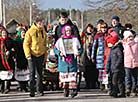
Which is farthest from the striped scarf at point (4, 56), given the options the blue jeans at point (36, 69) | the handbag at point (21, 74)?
the blue jeans at point (36, 69)

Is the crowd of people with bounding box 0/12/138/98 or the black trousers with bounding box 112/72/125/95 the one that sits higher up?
the crowd of people with bounding box 0/12/138/98

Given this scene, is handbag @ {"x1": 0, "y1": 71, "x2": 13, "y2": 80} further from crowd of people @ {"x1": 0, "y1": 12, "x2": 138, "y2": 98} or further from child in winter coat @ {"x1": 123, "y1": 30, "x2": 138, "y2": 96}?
child in winter coat @ {"x1": 123, "y1": 30, "x2": 138, "y2": 96}

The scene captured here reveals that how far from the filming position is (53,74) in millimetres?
15289

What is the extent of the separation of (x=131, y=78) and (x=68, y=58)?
6.22ft

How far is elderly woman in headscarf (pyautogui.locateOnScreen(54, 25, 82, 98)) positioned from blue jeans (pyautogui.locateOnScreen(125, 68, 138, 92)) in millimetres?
1486

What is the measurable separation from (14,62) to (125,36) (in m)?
3.51

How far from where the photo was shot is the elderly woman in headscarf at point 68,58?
13680 millimetres

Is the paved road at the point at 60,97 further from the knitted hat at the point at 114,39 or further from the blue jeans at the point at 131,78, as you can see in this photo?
the knitted hat at the point at 114,39

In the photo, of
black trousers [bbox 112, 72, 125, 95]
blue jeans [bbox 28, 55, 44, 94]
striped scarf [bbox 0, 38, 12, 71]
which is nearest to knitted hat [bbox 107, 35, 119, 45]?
black trousers [bbox 112, 72, 125, 95]

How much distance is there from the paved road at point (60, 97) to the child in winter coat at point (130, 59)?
2.40 ft

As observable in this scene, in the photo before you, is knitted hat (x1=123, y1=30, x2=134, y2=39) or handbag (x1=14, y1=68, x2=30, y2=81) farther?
handbag (x1=14, y1=68, x2=30, y2=81)

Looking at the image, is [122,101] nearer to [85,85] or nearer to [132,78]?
[132,78]

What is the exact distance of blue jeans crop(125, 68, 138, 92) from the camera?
14211mm

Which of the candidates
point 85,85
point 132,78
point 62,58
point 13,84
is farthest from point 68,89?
point 13,84
